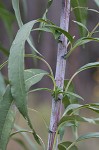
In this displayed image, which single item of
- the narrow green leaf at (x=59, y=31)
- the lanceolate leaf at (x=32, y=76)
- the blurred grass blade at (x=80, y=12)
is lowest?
the lanceolate leaf at (x=32, y=76)

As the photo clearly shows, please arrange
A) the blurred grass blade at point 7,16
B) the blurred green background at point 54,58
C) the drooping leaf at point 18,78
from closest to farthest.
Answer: the drooping leaf at point 18,78 < the blurred grass blade at point 7,16 < the blurred green background at point 54,58

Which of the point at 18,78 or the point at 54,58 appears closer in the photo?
the point at 18,78

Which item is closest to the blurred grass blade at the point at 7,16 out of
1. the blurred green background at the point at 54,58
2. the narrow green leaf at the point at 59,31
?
the narrow green leaf at the point at 59,31

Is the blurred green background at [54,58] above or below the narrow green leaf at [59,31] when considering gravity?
below

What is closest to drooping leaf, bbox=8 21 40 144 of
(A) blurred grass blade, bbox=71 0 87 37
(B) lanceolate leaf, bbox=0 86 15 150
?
(B) lanceolate leaf, bbox=0 86 15 150

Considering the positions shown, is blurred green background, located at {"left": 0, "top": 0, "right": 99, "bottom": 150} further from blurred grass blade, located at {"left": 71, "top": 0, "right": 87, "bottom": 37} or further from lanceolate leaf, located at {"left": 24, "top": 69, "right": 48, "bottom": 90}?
lanceolate leaf, located at {"left": 24, "top": 69, "right": 48, "bottom": 90}

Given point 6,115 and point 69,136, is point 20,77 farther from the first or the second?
point 69,136

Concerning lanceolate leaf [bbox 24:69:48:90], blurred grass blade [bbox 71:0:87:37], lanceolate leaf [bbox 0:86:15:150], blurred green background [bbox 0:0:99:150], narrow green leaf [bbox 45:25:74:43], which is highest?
blurred grass blade [bbox 71:0:87:37]

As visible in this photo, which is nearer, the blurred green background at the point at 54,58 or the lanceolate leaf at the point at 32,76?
the lanceolate leaf at the point at 32,76

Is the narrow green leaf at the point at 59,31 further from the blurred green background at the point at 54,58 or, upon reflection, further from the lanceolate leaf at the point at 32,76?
the blurred green background at the point at 54,58

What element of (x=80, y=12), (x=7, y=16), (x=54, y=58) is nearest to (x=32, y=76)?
(x=80, y=12)

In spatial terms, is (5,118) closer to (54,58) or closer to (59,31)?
(59,31)

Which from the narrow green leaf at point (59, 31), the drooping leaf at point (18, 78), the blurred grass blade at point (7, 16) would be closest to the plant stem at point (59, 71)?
the narrow green leaf at point (59, 31)

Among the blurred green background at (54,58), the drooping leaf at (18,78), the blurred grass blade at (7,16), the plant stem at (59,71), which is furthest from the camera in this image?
the blurred green background at (54,58)
